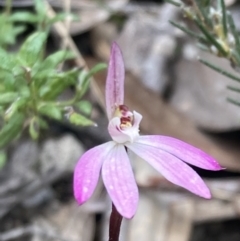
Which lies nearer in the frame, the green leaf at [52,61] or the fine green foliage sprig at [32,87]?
the fine green foliage sprig at [32,87]

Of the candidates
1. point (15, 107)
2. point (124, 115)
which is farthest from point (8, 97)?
point (124, 115)

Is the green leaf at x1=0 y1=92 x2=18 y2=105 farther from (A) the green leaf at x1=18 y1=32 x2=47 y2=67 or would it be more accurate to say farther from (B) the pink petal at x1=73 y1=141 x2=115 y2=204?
(B) the pink petal at x1=73 y1=141 x2=115 y2=204

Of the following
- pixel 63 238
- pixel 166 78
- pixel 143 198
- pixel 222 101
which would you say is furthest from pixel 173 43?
pixel 63 238

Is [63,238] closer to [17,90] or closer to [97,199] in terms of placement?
[97,199]

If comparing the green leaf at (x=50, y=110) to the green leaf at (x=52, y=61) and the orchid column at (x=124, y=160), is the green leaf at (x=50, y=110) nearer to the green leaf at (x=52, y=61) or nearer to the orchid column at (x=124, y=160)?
the green leaf at (x=52, y=61)

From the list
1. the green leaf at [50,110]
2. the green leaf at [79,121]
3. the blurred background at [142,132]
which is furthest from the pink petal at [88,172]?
the blurred background at [142,132]

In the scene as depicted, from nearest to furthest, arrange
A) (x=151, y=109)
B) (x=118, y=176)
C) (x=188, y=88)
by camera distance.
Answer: (x=118, y=176) < (x=151, y=109) < (x=188, y=88)

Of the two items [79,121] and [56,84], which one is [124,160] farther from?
[56,84]
